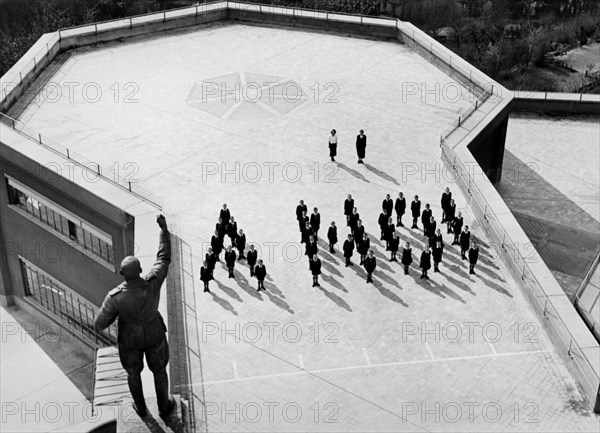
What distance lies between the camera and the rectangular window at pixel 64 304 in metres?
29.4

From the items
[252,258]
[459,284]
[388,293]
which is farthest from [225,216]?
[459,284]

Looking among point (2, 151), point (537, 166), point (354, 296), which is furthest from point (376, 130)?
point (2, 151)

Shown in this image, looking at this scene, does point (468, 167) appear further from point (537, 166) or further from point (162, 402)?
point (162, 402)

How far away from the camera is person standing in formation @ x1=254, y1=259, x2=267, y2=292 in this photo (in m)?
21.7

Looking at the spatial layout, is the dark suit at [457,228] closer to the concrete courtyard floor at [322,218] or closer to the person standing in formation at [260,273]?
the concrete courtyard floor at [322,218]

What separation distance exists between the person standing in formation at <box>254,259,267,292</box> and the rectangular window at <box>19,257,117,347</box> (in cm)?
869

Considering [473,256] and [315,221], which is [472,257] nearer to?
[473,256]

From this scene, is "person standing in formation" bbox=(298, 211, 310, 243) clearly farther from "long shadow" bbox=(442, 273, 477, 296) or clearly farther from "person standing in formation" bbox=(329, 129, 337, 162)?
"person standing in formation" bbox=(329, 129, 337, 162)

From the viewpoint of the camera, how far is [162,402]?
50.2ft

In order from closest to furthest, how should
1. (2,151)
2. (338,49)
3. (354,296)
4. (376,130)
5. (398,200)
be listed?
(354,296) → (398,200) → (2,151) → (376,130) → (338,49)

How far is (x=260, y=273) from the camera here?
2178 centimetres

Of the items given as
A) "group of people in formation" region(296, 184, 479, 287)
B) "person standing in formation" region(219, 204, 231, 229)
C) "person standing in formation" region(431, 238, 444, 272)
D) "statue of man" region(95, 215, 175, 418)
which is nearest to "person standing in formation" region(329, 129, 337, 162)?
"group of people in formation" region(296, 184, 479, 287)

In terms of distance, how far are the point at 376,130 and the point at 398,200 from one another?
6926mm

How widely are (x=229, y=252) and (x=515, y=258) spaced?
7.35m
